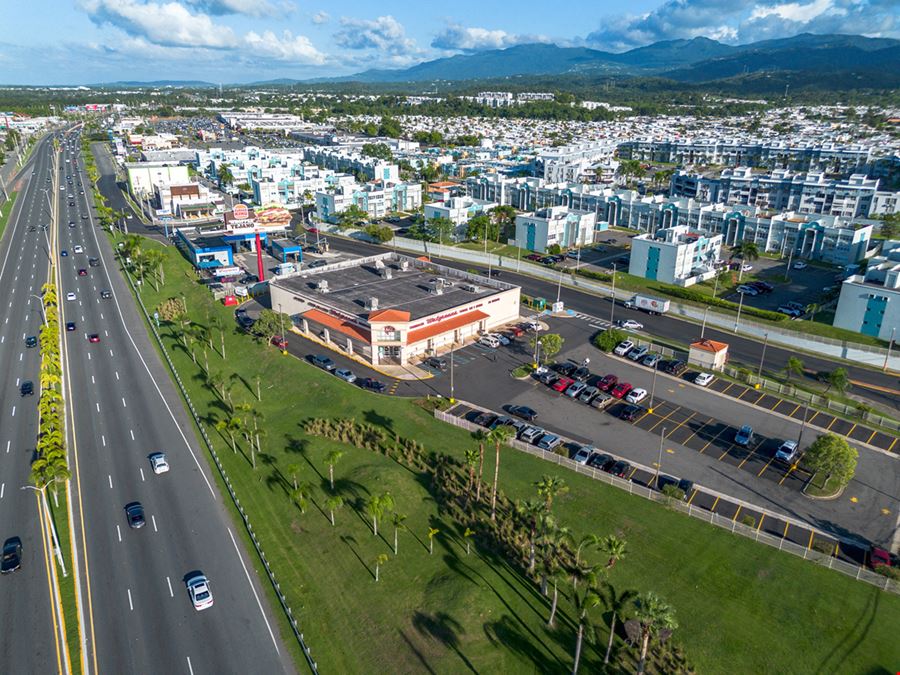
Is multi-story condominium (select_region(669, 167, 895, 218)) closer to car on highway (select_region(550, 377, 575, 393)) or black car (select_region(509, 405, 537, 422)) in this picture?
car on highway (select_region(550, 377, 575, 393))

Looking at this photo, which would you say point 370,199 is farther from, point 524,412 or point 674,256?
point 524,412

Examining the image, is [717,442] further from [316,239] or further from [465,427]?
[316,239]

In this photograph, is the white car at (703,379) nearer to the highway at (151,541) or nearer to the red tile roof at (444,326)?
the red tile roof at (444,326)

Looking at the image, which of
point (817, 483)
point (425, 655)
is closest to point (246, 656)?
point (425, 655)

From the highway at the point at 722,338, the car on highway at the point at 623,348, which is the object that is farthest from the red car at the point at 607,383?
the highway at the point at 722,338

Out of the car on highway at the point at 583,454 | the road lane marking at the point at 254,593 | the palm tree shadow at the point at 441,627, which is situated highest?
the car on highway at the point at 583,454

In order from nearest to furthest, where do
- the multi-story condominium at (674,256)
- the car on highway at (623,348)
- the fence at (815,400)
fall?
the fence at (815,400) → the car on highway at (623,348) → the multi-story condominium at (674,256)

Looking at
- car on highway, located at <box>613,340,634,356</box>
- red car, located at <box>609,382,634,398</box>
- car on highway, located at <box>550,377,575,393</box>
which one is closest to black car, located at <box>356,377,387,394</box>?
car on highway, located at <box>550,377,575,393</box>
